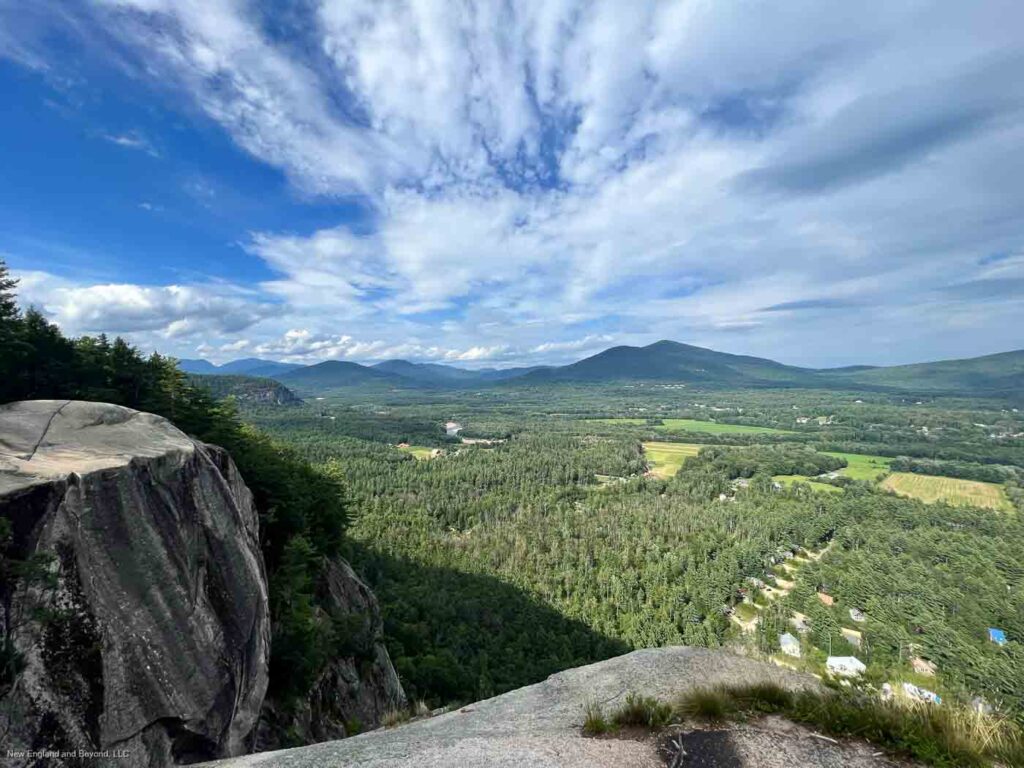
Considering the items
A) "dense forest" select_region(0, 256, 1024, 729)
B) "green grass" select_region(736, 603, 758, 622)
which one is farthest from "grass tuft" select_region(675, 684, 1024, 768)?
"green grass" select_region(736, 603, 758, 622)

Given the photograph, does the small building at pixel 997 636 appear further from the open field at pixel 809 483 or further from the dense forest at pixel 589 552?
the open field at pixel 809 483

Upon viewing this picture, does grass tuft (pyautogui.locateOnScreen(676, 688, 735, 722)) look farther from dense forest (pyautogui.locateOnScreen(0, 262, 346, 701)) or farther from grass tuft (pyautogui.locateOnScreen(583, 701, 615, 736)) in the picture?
dense forest (pyautogui.locateOnScreen(0, 262, 346, 701))

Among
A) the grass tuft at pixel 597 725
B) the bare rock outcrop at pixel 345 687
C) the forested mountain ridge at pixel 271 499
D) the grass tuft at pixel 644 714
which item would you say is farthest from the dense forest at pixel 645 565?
the forested mountain ridge at pixel 271 499

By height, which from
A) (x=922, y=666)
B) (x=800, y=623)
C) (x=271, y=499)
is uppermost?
(x=271, y=499)

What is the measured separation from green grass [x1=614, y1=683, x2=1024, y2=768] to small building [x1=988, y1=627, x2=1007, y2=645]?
75.5 m

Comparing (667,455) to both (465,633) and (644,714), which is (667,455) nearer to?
(465,633)

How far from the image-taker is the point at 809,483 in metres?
128

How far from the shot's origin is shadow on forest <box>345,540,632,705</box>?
3344 centimetres

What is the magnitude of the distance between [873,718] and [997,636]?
78.5 meters

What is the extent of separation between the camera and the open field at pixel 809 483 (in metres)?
120

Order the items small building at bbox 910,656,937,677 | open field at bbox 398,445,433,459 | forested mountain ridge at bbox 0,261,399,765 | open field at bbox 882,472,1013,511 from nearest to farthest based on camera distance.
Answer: forested mountain ridge at bbox 0,261,399,765
small building at bbox 910,656,937,677
open field at bbox 882,472,1013,511
open field at bbox 398,445,433,459

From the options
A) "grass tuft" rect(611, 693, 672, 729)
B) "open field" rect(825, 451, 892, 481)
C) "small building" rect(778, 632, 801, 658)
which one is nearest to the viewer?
"grass tuft" rect(611, 693, 672, 729)

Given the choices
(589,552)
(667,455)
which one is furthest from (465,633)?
(667,455)

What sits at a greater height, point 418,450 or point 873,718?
point 873,718
